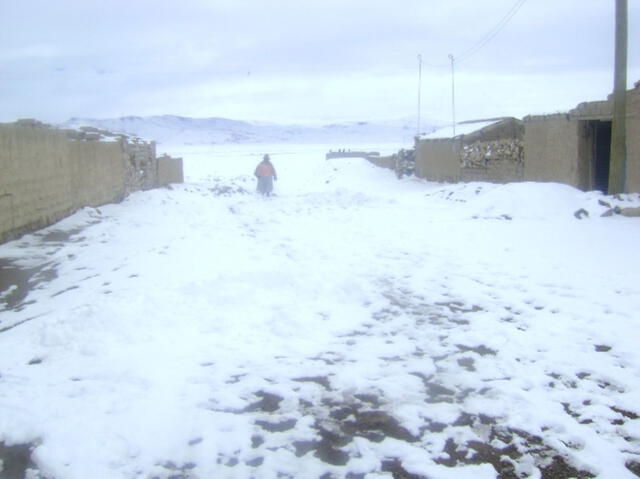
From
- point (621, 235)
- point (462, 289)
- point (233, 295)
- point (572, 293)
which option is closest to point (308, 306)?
point (233, 295)

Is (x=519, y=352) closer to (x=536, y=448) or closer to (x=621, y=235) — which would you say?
(x=536, y=448)

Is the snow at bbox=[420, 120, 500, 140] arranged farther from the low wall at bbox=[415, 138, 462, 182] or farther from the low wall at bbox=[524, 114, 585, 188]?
the low wall at bbox=[524, 114, 585, 188]

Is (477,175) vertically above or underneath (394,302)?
above

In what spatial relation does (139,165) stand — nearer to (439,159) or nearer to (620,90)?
(439,159)

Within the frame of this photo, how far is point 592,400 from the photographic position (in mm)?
4387

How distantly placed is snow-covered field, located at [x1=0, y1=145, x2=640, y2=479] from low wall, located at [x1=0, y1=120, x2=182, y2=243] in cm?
64

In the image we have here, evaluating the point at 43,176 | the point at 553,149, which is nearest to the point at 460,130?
the point at 553,149

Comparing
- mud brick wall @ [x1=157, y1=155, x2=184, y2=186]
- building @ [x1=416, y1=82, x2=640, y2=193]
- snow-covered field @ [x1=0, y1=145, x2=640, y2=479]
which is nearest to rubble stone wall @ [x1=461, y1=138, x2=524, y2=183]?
building @ [x1=416, y1=82, x2=640, y2=193]

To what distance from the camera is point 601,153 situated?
1730cm

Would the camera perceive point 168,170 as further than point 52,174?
Yes

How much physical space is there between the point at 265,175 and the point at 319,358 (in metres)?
19.1

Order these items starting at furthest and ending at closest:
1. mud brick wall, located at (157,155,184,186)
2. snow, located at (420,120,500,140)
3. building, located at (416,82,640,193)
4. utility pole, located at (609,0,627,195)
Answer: mud brick wall, located at (157,155,184,186)
snow, located at (420,120,500,140)
building, located at (416,82,640,193)
utility pole, located at (609,0,627,195)

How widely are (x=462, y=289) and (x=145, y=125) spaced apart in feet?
614

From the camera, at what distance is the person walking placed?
24.0m
